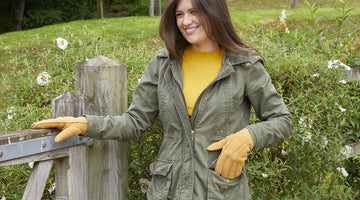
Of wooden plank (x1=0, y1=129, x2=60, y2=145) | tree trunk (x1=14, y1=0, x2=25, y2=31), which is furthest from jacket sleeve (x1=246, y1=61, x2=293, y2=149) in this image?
tree trunk (x1=14, y1=0, x2=25, y2=31)

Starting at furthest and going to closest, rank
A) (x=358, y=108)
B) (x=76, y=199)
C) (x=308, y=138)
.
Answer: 1. (x=358, y=108)
2. (x=308, y=138)
3. (x=76, y=199)

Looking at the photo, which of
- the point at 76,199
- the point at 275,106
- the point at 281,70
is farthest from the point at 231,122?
the point at 281,70

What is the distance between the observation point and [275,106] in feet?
6.33

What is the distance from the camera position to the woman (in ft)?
6.00

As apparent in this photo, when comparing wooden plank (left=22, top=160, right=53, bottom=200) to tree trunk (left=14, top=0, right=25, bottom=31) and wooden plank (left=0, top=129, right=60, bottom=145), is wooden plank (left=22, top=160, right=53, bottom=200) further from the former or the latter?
tree trunk (left=14, top=0, right=25, bottom=31)

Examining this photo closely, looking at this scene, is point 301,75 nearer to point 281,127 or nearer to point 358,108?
point 358,108

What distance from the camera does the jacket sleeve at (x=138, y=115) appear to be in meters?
1.87

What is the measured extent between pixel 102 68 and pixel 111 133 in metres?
0.34

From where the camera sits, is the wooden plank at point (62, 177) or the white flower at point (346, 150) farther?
the white flower at point (346, 150)

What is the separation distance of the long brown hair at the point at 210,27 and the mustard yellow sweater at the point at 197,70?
57 millimetres

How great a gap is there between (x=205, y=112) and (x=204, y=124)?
0.06 m

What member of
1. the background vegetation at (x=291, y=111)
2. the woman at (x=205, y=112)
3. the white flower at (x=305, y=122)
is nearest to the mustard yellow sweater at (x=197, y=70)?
the woman at (x=205, y=112)

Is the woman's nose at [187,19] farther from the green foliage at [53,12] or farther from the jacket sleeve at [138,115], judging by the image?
the green foliage at [53,12]

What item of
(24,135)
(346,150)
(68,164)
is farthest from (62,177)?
(346,150)
